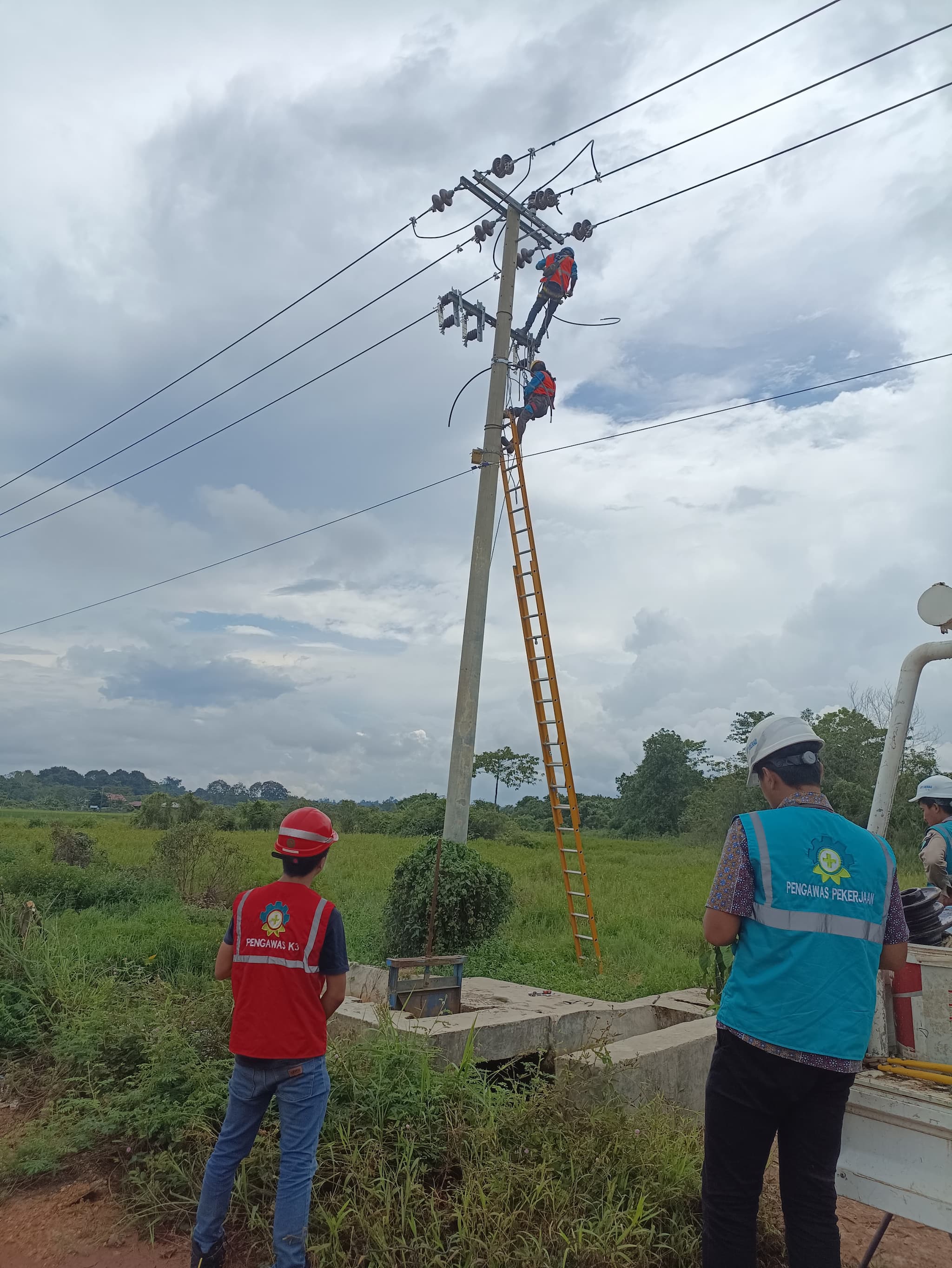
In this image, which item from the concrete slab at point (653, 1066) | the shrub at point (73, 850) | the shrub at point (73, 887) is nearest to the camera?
the concrete slab at point (653, 1066)

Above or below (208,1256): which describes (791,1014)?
above

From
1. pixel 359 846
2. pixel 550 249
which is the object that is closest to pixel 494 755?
pixel 359 846

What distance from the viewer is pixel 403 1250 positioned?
10.1 feet

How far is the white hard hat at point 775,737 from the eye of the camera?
109 inches

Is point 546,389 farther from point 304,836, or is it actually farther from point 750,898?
point 750,898

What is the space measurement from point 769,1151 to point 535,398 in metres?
7.39

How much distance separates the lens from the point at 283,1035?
305cm

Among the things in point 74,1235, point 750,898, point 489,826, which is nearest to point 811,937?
point 750,898

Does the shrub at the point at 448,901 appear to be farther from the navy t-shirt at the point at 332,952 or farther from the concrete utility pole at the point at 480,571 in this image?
the navy t-shirt at the point at 332,952

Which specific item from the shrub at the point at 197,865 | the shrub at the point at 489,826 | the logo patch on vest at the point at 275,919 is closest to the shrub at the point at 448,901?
the logo patch on vest at the point at 275,919

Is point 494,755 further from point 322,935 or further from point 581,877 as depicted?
point 322,935

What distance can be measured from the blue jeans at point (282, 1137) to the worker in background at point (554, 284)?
24.6ft

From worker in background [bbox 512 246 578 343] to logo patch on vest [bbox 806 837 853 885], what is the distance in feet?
24.1

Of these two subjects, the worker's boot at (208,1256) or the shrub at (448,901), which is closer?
the worker's boot at (208,1256)
